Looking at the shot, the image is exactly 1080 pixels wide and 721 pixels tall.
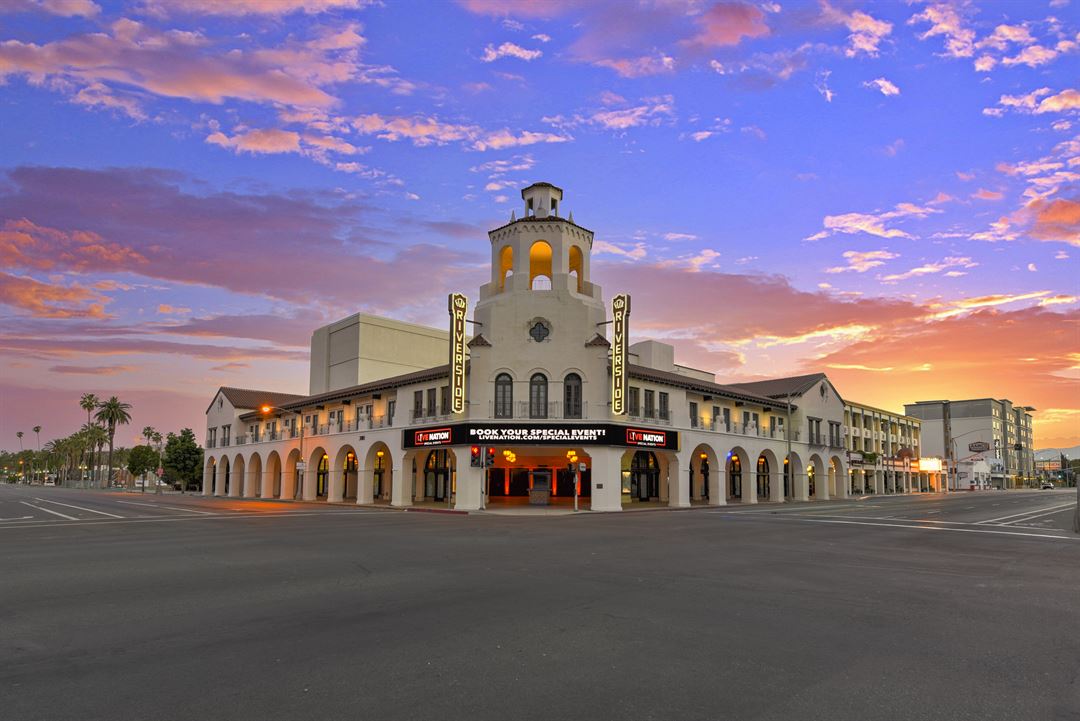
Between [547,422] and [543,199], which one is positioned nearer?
[547,422]

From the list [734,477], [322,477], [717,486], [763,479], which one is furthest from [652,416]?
[322,477]

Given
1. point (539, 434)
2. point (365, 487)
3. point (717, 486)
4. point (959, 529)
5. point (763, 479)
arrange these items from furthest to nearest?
1. point (763, 479)
2. point (717, 486)
3. point (365, 487)
4. point (539, 434)
5. point (959, 529)

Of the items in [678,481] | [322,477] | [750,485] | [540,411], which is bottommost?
[322,477]

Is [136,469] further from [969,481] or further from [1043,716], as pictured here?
[969,481]

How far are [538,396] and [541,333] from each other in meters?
4.02

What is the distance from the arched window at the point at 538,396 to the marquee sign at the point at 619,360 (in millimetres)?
4178

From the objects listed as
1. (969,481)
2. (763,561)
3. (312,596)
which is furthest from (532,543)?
(969,481)

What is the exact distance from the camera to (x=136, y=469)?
4498 inches

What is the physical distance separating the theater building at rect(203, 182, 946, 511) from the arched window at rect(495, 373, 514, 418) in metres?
0.07

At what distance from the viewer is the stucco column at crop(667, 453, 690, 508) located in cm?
4641

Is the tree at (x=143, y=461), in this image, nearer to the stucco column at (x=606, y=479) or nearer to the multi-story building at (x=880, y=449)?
the stucco column at (x=606, y=479)

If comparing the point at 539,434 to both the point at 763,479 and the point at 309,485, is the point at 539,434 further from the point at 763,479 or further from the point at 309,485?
the point at 763,479

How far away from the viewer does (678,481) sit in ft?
154

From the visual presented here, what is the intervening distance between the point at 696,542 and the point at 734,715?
14859mm
